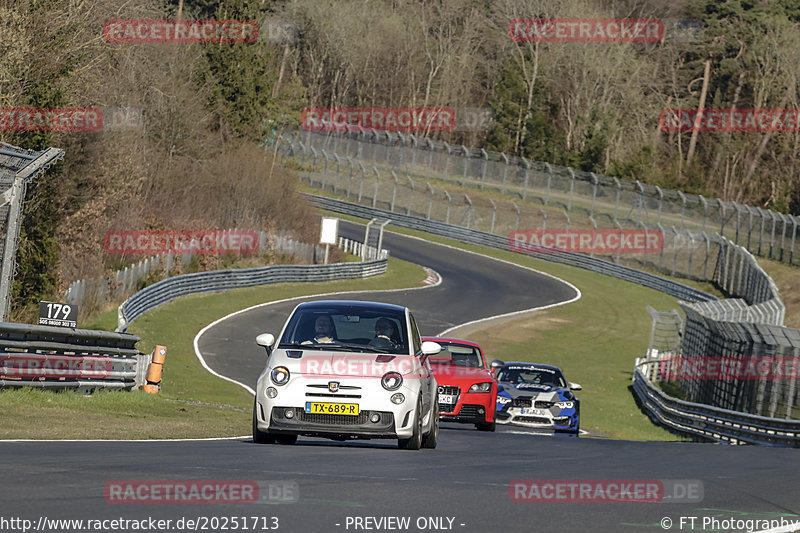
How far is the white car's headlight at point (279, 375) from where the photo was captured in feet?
39.1

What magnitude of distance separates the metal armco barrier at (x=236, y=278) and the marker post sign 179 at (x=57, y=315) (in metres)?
16.0

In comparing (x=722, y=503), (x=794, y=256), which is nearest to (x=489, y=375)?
(x=722, y=503)

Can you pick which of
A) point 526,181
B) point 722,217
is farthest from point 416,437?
point 526,181

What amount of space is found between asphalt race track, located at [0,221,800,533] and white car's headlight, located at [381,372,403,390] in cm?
65

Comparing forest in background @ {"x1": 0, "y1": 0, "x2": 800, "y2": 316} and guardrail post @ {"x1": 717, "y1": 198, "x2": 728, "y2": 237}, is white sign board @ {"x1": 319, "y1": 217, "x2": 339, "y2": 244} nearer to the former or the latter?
forest in background @ {"x1": 0, "y1": 0, "x2": 800, "y2": 316}

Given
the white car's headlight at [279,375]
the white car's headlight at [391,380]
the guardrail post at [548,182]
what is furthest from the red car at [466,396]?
the guardrail post at [548,182]

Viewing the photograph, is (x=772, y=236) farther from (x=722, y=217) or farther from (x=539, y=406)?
(x=539, y=406)

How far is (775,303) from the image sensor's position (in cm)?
3641

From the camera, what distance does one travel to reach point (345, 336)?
13.1 m

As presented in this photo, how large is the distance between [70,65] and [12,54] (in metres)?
2.82

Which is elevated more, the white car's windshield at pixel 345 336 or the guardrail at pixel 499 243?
the white car's windshield at pixel 345 336

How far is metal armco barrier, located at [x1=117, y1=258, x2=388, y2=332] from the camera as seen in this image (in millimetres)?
37406

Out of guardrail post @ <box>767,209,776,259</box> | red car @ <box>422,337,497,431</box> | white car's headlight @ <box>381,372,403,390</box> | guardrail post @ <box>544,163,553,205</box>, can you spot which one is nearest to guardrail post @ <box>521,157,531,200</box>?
guardrail post @ <box>544,163,553,205</box>

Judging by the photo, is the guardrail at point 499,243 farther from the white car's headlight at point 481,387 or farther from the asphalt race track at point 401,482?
the asphalt race track at point 401,482
